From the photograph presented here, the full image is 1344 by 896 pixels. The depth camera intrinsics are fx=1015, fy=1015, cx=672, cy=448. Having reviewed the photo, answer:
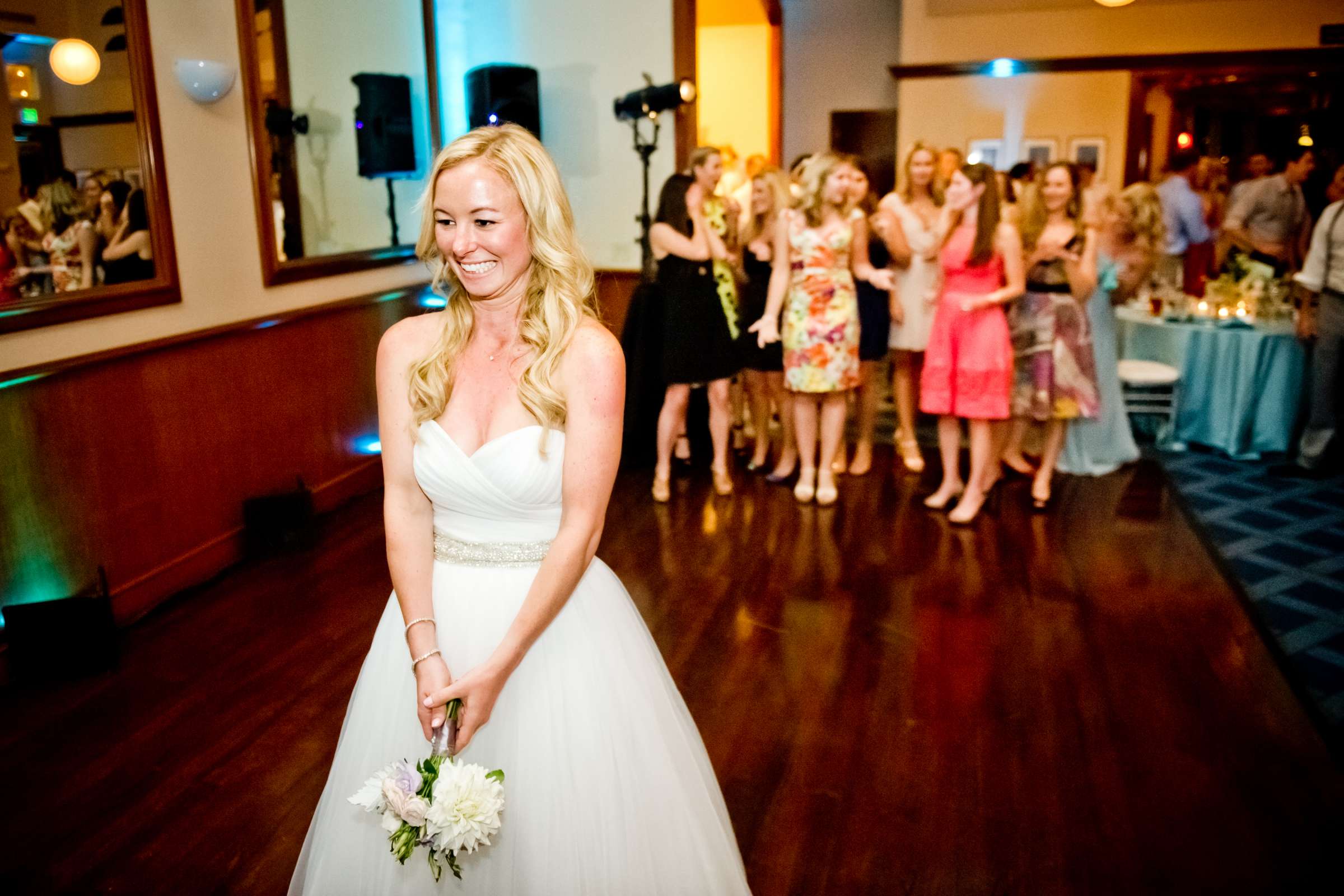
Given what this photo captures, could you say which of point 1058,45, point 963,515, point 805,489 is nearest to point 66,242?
point 805,489

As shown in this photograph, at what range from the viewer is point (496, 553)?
1637mm

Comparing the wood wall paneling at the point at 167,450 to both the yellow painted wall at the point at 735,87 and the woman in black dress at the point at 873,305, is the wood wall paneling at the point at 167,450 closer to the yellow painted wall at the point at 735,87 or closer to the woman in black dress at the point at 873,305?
the woman in black dress at the point at 873,305

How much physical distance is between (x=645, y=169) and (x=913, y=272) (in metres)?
1.58

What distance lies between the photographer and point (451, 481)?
1561 millimetres

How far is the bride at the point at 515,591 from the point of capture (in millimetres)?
1537

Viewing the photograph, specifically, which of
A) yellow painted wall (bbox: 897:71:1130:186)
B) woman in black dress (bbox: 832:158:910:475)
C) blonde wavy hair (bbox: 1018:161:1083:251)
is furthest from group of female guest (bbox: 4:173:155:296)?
yellow painted wall (bbox: 897:71:1130:186)

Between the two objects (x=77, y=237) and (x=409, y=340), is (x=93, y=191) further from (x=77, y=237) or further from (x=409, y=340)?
(x=409, y=340)

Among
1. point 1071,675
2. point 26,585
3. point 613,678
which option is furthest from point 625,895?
point 26,585

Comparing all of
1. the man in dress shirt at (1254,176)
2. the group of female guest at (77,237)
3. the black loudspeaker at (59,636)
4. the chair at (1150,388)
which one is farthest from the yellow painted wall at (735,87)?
the black loudspeaker at (59,636)

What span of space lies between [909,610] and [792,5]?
31.2 feet

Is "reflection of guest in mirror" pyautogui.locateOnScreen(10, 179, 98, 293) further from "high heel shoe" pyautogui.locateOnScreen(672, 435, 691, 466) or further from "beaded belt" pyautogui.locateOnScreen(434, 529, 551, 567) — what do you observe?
"high heel shoe" pyautogui.locateOnScreen(672, 435, 691, 466)

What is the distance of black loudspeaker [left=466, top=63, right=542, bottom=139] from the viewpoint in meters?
5.67

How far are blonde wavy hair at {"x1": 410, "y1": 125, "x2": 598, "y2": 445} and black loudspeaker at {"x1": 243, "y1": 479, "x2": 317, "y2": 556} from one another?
2.89 meters

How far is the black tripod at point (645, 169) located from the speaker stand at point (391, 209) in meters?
1.36
